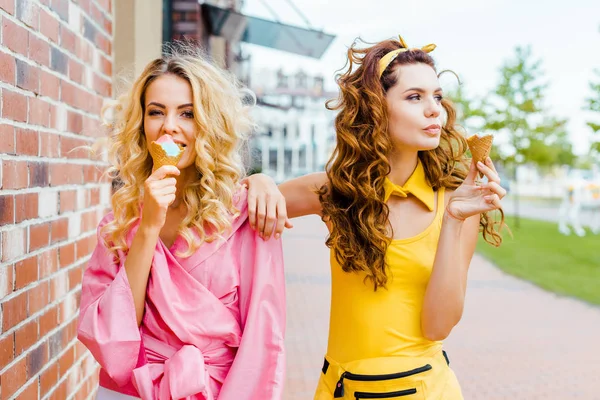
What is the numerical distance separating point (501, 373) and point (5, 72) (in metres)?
5.13

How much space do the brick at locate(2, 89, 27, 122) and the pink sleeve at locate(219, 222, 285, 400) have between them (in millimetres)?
905

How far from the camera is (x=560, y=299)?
970 cm

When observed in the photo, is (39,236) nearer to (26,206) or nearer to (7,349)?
(26,206)

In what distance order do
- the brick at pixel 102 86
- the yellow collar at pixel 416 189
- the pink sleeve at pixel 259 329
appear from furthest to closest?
the brick at pixel 102 86, the yellow collar at pixel 416 189, the pink sleeve at pixel 259 329

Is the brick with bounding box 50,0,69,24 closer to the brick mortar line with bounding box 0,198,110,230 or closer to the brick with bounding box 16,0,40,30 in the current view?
the brick with bounding box 16,0,40,30

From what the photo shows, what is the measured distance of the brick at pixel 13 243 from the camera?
224 centimetres

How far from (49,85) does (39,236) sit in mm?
605

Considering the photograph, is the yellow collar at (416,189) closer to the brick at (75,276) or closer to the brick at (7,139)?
the brick at (7,139)

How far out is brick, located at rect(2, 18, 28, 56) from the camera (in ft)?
7.25

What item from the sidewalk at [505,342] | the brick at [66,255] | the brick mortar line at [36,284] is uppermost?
the brick at [66,255]

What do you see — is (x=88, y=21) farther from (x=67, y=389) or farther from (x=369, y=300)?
(x=369, y=300)

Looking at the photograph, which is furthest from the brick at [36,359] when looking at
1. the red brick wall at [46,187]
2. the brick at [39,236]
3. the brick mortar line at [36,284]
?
the brick at [39,236]

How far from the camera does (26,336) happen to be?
2.46m

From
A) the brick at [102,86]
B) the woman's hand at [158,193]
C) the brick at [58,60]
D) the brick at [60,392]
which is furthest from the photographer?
the brick at [102,86]
